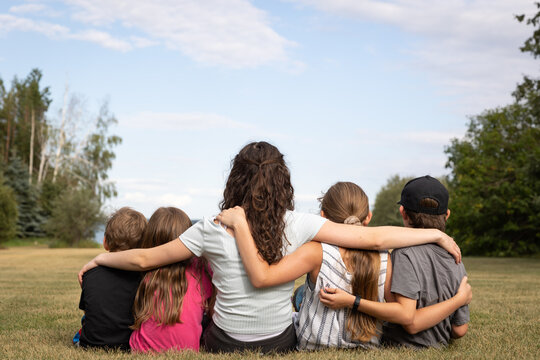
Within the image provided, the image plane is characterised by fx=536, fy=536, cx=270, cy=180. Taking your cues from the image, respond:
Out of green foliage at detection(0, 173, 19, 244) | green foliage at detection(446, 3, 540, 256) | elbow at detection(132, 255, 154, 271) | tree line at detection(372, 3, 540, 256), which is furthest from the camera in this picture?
green foliage at detection(0, 173, 19, 244)

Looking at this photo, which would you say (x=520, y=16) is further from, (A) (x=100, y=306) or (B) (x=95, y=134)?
(B) (x=95, y=134)

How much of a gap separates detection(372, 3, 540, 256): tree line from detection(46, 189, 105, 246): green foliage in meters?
26.9

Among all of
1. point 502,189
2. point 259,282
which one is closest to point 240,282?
point 259,282

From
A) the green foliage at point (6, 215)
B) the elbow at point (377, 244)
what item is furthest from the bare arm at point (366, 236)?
the green foliage at point (6, 215)

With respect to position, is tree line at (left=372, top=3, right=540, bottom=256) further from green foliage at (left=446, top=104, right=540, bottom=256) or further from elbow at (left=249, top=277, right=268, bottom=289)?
elbow at (left=249, top=277, right=268, bottom=289)

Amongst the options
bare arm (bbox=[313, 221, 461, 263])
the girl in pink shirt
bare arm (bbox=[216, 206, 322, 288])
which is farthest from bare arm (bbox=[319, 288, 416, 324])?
the girl in pink shirt

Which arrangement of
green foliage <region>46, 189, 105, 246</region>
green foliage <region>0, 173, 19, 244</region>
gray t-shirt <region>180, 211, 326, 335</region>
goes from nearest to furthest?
gray t-shirt <region>180, 211, 326, 335</region> → green foliage <region>0, 173, 19, 244</region> → green foliage <region>46, 189, 105, 246</region>

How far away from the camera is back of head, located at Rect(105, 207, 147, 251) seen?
4.27 meters

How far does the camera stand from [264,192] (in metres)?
3.62

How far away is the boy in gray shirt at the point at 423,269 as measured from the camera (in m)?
3.76

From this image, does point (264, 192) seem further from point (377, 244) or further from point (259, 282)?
point (377, 244)

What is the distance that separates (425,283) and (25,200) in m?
49.3

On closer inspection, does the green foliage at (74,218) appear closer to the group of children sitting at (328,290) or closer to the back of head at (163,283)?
the group of children sitting at (328,290)

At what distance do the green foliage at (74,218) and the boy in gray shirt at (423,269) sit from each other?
40.5m
